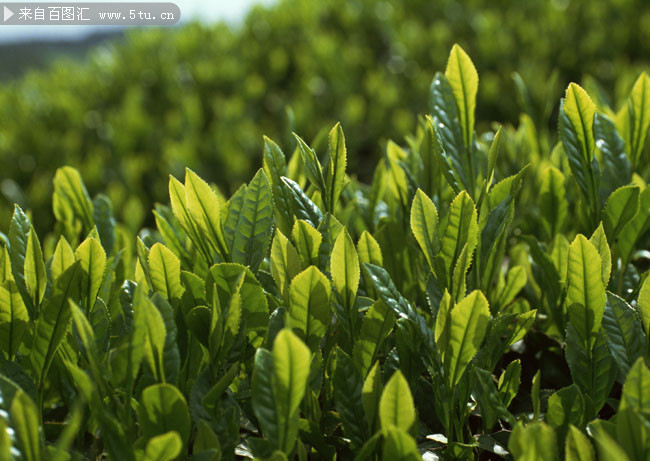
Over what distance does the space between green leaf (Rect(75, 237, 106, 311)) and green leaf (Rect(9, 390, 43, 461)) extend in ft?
1.27

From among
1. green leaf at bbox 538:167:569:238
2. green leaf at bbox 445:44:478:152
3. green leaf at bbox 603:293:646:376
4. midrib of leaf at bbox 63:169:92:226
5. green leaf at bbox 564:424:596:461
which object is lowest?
green leaf at bbox 564:424:596:461

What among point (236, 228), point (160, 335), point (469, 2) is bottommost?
point (160, 335)

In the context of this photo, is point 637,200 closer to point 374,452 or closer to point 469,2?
point 374,452

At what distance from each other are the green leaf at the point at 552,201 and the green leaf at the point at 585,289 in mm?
556

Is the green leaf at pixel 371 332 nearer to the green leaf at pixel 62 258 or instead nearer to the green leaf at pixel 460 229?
the green leaf at pixel 460 229

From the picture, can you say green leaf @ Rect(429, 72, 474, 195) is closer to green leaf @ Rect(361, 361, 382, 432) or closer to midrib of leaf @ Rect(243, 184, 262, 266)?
midrib of leaf @ Rect(243, 184, 262, 266)

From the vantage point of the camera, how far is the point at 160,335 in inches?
46.0

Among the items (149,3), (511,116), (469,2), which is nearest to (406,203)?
(149,3)

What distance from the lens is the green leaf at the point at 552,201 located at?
5.87 ft

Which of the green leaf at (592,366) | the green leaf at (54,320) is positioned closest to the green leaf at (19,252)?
the green leaf at (54,320)

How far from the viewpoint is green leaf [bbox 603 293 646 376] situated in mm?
1272

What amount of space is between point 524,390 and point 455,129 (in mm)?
650

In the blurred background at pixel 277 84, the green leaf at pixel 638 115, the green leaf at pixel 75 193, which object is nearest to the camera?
the green leaf at pixel 638 115

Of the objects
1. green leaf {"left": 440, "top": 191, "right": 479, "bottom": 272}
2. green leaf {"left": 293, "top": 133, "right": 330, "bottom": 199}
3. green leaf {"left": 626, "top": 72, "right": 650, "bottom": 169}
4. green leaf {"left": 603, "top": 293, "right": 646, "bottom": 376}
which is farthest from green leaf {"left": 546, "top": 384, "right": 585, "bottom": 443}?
green leaf {"left": 626, "top": 72, "right": 650, "bottom": 169}
